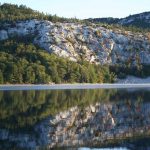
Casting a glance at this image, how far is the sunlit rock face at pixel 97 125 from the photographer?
46766mm

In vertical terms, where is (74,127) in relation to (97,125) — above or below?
above

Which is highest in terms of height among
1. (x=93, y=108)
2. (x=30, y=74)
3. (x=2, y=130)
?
(x=2, y=130)

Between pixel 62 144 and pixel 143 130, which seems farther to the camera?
pixel 143 130

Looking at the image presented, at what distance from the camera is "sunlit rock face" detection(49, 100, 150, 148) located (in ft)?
153

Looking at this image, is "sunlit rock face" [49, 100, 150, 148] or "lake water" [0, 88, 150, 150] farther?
"sunlit rock face" [49, 100, 150, 148]

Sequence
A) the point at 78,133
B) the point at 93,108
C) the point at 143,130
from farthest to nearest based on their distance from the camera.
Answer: the point at 93,108, the point at 143,130, the point at 78,133

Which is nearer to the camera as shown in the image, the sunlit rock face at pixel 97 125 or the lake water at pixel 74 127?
the lake water at pixel 74 127

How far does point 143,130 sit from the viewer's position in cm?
5522

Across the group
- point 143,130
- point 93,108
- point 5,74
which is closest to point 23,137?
point 143,130

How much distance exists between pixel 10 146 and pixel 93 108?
129 ft

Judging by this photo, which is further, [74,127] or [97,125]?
[97,125]

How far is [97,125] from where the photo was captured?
58.5 meters

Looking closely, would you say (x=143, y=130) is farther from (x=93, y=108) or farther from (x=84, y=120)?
(x=93, y=108)

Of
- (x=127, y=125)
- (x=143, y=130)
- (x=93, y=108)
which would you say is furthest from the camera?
(x=93, y=108)
